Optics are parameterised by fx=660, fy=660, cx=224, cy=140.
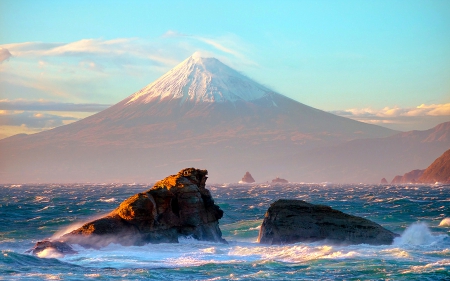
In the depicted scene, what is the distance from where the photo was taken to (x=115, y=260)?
1141 inches

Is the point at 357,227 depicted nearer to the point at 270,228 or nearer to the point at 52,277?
the point at 270,228

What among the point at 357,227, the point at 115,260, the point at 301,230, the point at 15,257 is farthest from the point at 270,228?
the point at 15,257

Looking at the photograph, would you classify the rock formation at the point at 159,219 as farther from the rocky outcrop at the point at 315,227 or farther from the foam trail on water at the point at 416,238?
the foam trail on water at the point at 416,238

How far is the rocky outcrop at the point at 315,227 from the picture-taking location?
33.9 m

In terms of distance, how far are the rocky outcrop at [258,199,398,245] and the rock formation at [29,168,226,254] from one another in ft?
10.8

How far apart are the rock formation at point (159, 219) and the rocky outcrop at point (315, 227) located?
3.29m

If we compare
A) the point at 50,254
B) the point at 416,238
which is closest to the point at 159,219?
the point at 50,254

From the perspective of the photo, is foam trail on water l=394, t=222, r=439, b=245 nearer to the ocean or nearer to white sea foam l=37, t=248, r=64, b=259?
the ocean

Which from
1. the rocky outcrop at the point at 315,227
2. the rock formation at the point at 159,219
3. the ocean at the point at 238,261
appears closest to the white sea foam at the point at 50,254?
the ocean at the point at 238,261

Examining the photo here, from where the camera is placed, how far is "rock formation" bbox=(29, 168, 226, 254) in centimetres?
3259

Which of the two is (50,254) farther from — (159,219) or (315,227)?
(315,227)

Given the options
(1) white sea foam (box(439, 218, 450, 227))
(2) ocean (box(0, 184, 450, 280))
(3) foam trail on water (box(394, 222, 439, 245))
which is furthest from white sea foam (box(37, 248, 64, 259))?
(1) white sea foam (box(439, 218, 450, 227))

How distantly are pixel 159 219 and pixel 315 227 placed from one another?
26.8ft

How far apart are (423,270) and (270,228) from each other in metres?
10.8
